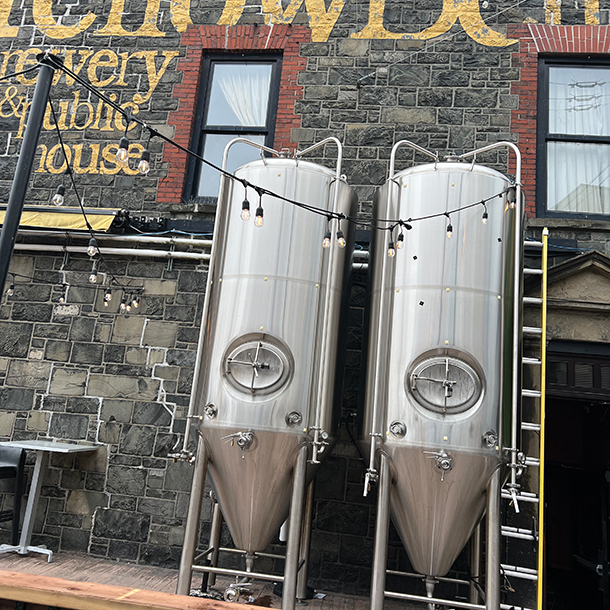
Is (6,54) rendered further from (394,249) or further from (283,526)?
(283,526)

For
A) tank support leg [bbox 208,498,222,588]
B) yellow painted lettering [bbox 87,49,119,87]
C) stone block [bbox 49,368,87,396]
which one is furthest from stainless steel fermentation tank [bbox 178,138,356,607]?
yellow painted lettering [bbox 87,49,119,87]

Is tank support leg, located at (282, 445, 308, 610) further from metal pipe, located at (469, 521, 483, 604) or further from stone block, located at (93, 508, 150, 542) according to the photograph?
stone block, located at (93, 508, 150, 542)

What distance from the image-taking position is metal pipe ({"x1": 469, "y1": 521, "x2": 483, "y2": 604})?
4.85 metres

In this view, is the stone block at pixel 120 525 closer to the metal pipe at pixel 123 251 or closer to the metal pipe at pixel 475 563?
the metal pipe at pixel 123 251

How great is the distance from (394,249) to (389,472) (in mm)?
1774

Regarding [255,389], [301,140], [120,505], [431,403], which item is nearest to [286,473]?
[255,389]

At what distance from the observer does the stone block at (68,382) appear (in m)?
6.56

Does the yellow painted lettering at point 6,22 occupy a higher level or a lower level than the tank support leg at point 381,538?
higher

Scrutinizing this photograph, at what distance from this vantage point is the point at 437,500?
448cm

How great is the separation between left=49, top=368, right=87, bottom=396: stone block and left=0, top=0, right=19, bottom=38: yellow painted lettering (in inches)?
181

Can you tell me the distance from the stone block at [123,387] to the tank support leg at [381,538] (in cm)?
292

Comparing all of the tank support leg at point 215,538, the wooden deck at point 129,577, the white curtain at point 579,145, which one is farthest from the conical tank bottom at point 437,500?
the white curtain at point 579,145

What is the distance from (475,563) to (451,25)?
5.89 meters

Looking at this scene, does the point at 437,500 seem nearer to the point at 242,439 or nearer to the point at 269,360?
the point at 242,439
